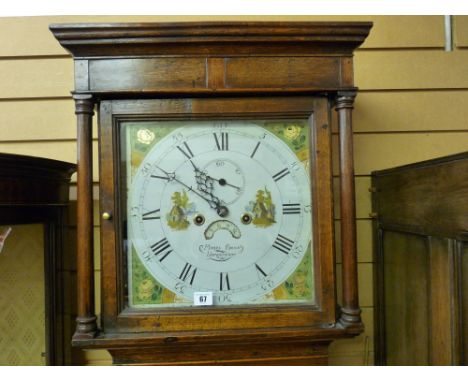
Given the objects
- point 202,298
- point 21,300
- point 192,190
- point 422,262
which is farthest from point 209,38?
point 21,300

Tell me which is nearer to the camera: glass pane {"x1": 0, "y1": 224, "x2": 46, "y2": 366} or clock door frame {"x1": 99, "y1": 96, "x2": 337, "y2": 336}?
clock door frame {"x1": 99, "y1": 96, "x2": 337, "y2": 336}

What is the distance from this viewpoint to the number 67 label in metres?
0.87

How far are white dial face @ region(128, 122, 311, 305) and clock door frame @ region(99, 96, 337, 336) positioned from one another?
0.11ft

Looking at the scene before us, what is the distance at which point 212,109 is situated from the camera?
2.87 feet

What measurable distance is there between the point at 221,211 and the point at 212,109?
25 cm

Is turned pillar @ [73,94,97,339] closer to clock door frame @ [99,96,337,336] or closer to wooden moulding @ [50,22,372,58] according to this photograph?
clock door frame @ [99,96,337,336]

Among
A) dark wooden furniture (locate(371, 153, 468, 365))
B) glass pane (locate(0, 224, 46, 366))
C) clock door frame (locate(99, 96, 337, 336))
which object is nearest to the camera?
dark wooden furniture (locate(371, 153, 468, 365))

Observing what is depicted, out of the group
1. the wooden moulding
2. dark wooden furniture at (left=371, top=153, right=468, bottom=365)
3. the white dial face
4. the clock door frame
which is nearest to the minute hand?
the white dial face

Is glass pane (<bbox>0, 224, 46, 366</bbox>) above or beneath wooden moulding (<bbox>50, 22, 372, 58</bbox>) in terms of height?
beneath

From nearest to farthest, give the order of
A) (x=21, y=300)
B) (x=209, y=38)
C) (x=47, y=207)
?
(x=209, y=38)
(x=47, y=207)
(x=21, y=300)

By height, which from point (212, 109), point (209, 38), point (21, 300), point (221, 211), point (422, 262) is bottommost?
point (21, 300)

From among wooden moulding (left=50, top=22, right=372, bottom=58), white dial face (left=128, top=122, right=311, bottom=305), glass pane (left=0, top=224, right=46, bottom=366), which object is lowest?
glass pane (left=0, top=224, right=46, bottom=366)

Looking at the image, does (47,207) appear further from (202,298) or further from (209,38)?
(209,38)

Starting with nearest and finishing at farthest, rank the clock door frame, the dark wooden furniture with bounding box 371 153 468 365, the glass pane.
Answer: the dark wooden furniture with bounding box 371 153 468 365, the clock door frame, the glass pane
